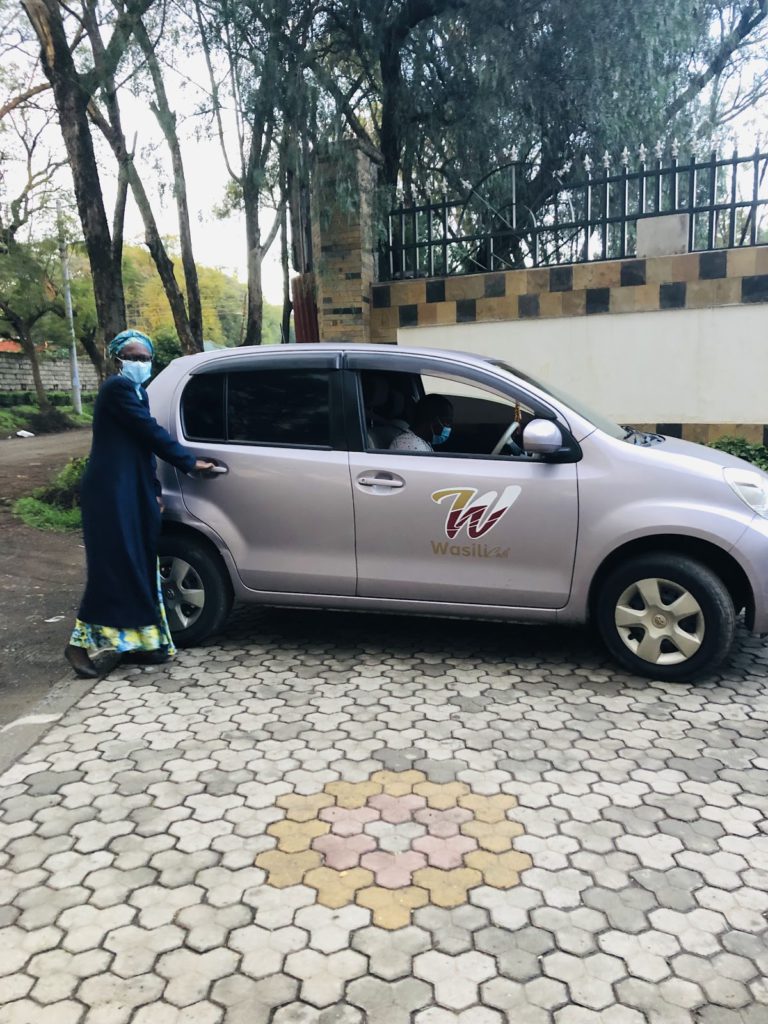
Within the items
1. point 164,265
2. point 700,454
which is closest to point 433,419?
point 700,454

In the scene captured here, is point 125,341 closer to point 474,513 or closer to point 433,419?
point 433,419

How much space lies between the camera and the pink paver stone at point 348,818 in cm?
293

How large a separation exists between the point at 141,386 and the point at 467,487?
1927mm

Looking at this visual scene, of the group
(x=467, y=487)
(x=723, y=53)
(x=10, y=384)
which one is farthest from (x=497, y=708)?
(x=10, y=384)

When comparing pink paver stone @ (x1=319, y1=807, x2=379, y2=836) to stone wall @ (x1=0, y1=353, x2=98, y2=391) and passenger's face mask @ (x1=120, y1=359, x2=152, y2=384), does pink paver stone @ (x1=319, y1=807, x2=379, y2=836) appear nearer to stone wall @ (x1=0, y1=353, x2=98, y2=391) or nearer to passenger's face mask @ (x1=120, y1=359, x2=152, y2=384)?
passenger's face mask @ (x1=120, y1=359, x2=152, y2=384)

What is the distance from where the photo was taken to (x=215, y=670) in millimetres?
4551

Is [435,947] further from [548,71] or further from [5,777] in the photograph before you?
[548,71]

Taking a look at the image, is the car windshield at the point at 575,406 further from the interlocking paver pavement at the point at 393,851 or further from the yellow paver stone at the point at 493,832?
the yellow paver stone at the point at 493,832

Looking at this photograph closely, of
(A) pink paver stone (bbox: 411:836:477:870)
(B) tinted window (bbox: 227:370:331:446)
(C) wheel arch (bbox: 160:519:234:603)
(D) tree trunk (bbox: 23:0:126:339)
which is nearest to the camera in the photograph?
(A) pink paver stone (bbox: 411:836:477:870)

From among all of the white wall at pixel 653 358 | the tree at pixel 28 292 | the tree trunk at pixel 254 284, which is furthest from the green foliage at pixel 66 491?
the tree at pixel 28 292

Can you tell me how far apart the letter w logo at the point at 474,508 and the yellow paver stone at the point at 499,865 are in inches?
73.2

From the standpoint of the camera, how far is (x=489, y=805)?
3.08m

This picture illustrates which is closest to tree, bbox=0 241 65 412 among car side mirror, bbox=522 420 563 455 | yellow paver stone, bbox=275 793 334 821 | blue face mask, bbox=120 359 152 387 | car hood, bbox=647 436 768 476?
blue face mask, bbox=120 359 152 387

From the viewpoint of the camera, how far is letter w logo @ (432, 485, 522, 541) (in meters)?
4.25
